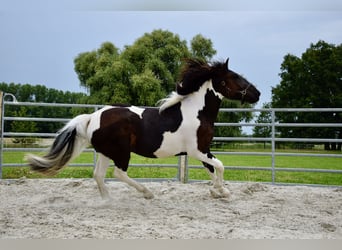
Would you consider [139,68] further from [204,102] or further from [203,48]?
[204,102]

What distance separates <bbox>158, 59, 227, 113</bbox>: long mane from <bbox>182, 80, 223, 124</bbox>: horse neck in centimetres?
7

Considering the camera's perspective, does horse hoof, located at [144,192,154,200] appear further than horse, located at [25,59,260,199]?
Yes

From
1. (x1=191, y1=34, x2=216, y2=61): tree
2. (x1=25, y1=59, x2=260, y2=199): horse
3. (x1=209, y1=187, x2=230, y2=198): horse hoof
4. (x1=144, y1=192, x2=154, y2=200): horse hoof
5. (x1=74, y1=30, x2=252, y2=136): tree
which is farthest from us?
(x1=191, y1=34, x2=216, y2=61): tree

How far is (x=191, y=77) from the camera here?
471 cm

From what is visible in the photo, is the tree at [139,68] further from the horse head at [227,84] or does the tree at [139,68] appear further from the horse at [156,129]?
the horse at [156,129]

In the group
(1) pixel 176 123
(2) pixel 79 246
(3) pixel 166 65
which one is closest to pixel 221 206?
(1) pixel 176 123

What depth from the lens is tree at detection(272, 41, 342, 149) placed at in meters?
20.0

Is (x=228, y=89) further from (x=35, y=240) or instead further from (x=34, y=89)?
(x=34, y=89)

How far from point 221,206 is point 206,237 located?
1.35 m

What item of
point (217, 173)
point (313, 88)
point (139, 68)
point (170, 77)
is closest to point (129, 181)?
point (217, 173)

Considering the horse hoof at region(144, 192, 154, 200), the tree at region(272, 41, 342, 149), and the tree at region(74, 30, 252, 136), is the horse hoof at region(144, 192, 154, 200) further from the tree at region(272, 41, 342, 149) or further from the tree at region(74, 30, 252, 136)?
the tree at region(272, 41, 342, 149)

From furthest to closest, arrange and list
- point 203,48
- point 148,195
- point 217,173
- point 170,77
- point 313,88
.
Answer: point 203,48, point 313,88, point 170,77, point 217,173, point 148,195

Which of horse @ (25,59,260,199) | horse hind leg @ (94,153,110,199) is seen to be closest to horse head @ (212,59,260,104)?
horse @ (25,59,260,199)

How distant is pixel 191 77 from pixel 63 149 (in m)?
1.84
